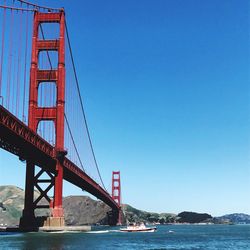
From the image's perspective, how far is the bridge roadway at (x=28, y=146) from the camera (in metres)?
43.3

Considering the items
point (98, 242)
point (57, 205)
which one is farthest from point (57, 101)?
point (98, 242)

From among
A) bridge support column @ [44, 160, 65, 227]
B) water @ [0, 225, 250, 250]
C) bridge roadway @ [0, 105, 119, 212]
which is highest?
bridge roadway @ [0, 105, 119, 212]

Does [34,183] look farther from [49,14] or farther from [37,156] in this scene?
[49,14]

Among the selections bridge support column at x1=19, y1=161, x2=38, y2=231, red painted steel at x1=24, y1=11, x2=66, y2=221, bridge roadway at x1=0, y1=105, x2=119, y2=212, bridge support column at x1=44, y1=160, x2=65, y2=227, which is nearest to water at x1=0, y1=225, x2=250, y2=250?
bridge support column at x1=44, y1=160, x2=65, y2=227

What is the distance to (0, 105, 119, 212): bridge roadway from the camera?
4335 centimetres

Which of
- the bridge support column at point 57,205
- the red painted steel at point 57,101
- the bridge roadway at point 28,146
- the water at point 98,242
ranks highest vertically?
the red painted steel at point 57,101

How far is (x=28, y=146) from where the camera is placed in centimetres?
5062

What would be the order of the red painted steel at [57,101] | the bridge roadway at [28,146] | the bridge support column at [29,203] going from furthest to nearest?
the bridge support column at [29,203]
the red painted steel at [57,101]
the bridge roadway at [28,146]

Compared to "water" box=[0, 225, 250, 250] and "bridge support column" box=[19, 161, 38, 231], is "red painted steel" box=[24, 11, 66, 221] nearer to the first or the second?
"bridge support column" box=[19, 161, 38, 231]

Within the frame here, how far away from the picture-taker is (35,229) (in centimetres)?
5884

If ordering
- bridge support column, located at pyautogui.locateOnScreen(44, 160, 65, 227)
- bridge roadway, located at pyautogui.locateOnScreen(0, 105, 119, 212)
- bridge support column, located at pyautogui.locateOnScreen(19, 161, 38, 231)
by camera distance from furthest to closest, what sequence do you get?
1. bridge support column, located at pyautogui.locateOnScreen(19, 161, 38, 231)
2. bridge support column, located at pyautogui.locateOnScreen(44, 160, 65, 227)
3. bridge roadway, located at pyautogui.locateOnScreen(0, 105, 119, 212)

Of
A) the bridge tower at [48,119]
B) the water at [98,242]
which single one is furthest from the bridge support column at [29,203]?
the water at [98,242]

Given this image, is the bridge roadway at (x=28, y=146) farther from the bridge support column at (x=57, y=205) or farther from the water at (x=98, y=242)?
the water at (x=98, y=242)

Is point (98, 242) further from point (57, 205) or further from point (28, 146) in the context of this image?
point (57, 205)
